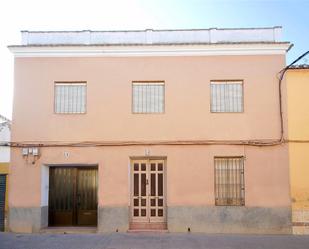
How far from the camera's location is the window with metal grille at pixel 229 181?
1329cm

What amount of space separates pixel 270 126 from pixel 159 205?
4.55 m

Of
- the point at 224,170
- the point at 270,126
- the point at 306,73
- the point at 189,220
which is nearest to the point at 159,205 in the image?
the point at 189,220

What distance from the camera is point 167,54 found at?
539 inches

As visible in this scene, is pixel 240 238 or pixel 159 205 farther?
pixel 159 205

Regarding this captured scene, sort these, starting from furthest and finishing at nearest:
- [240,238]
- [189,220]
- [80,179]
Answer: [80,179]
[189,220]
[240,238]

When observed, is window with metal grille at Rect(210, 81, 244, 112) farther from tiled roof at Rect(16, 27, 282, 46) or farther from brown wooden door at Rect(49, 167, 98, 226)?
brown wooden door at Rect(49, 167, 98, 226)

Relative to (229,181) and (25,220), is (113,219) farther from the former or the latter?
(229,181)

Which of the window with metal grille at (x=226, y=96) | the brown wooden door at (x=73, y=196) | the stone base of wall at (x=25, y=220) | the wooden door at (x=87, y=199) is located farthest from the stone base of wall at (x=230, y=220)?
the stone base of wall at (x=25, y=220)

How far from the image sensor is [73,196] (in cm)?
1431

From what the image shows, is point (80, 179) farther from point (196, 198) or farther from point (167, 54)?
point (167, 54)

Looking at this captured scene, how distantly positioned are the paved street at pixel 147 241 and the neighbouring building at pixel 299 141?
84 cm

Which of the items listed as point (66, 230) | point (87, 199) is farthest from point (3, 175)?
point (87, 199)

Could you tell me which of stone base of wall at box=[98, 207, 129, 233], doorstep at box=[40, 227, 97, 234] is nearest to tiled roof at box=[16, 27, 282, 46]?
stone base of wall at box=[98, 207, 129, 233]

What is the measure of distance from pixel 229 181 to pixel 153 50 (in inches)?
200
